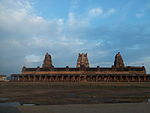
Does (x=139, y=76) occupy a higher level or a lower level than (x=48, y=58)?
lower

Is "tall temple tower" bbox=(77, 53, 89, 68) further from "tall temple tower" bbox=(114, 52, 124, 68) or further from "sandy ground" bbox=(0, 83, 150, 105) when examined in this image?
"sandy ground" bbox=(0, 83, 150, 105)

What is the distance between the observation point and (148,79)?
239 feet

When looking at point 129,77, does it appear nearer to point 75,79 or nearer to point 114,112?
point 75,79

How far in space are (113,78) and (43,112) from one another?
70.3 m

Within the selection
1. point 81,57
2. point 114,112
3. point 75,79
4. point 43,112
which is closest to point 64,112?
point 43,112

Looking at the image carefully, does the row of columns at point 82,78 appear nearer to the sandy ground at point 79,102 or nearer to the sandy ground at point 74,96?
the sandy ground at point 74,96

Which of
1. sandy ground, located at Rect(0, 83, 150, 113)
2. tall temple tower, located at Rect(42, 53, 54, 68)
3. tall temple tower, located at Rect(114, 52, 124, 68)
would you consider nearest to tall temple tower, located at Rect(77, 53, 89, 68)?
tall temple tower, located at Rect(42, 53, 54, 68)

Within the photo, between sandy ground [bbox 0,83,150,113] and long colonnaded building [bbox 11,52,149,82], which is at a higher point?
long colonnaded building [bbox 11,52,149,82]

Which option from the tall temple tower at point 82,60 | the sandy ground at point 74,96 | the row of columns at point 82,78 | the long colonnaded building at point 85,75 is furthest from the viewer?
the tall temple tower at point 82,60

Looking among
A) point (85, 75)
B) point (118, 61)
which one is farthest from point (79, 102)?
point (118, 61)

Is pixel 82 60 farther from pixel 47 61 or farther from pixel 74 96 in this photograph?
pixel 74 96

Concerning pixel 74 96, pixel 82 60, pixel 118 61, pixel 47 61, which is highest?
pixel 82 60

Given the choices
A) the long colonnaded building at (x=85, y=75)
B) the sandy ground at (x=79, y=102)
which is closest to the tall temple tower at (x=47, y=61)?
the long colonnaded building at (x=85, y=75)

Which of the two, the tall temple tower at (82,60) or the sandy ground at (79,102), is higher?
the tall temple tower at (82,60)
